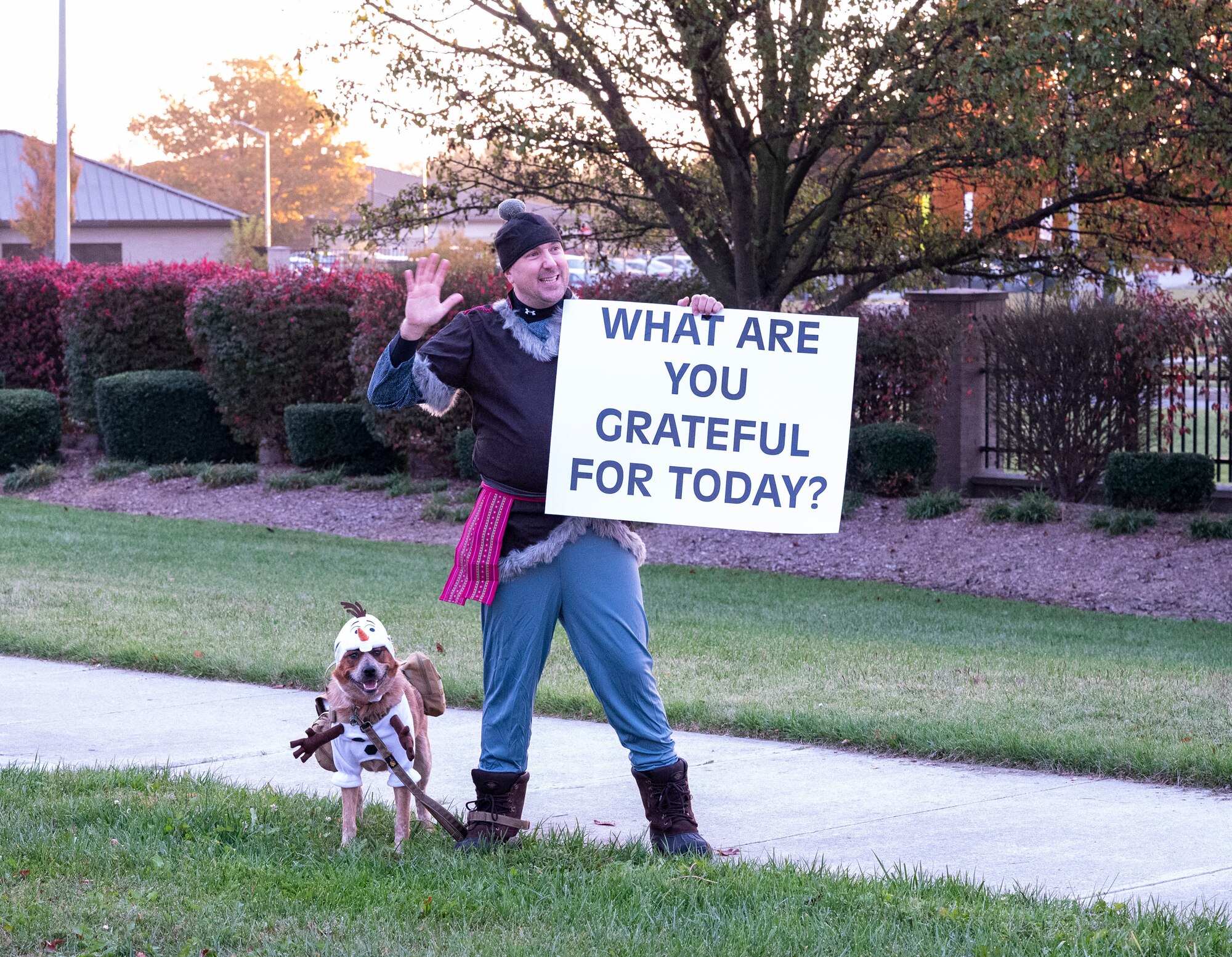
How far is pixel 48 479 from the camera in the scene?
18234 millimetres

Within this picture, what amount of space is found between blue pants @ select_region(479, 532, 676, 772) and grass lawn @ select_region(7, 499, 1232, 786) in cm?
180

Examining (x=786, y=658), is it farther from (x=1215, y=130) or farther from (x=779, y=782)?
(x=1215, y=130)

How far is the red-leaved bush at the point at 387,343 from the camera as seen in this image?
16.2 m

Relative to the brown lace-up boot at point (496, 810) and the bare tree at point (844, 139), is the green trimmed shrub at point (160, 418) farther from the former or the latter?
the brown lace-up boot at point (496, 810)

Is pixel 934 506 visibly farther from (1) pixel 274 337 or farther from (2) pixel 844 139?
(1) pixel 274 337

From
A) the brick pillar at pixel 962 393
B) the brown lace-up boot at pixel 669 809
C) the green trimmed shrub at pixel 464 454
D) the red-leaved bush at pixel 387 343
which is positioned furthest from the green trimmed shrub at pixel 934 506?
the brown lace-up boot at pixel 669 809

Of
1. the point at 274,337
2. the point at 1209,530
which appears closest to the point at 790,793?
the point at 1209,530

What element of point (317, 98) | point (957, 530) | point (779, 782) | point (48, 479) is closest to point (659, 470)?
point (779, 782)

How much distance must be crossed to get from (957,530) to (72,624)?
7.61 meters

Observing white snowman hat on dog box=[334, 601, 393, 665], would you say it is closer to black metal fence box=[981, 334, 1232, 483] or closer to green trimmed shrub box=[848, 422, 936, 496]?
green trimmed shrub box=[848, 422, 936, 496]

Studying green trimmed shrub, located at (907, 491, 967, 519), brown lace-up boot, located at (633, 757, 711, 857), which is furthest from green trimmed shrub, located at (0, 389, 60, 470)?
brown lace-up boot, located at (633, 757, 711, 857)

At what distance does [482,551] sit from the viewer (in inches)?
190

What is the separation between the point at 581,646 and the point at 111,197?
43.8 meters

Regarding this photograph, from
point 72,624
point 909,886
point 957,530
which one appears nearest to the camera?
point 909,886
